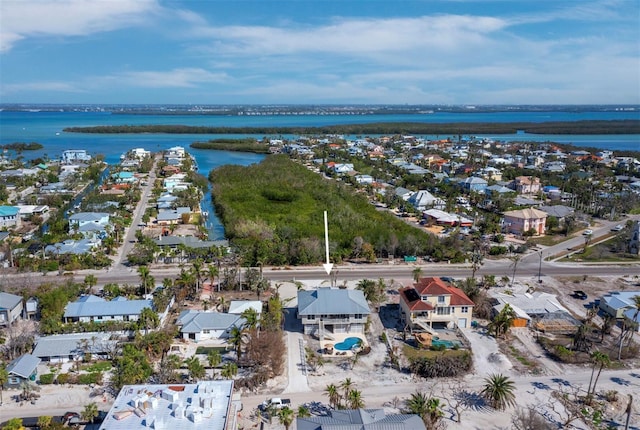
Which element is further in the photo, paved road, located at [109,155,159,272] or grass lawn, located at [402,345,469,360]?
paved road, located at [109,155,159,272]

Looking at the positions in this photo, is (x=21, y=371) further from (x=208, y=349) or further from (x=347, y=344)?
(x=347, y=344)

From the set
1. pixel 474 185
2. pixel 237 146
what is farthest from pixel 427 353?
pixel 237 146

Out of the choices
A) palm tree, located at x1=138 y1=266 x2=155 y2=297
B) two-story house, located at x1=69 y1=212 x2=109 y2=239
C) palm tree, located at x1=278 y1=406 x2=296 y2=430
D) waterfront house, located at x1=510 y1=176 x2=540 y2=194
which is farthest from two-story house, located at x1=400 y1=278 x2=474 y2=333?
waterfront house, located at x1=510 y1=176 x2=540 y2=194

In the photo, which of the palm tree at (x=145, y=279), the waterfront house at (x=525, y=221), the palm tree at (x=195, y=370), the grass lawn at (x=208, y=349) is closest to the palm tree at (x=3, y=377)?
the palm tree at (x=195, y=370)

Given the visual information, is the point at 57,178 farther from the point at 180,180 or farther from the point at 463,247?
the point at 463,247

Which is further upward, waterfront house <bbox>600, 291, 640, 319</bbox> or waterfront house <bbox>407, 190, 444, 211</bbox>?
waterfront house <bbox>407, 190, 444, 211</bbox>

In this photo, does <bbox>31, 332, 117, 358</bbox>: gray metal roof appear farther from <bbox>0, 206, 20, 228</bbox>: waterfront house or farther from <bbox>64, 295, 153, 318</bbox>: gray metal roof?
<bbox>0, 206, 20, 228</bbox>: waterfront house
